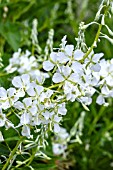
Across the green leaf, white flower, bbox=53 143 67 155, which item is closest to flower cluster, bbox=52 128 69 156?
white flower, bbox=53 143 67 155

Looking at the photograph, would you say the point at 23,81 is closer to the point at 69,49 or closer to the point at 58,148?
the point at 69,49

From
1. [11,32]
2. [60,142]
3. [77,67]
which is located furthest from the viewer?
[11,32]

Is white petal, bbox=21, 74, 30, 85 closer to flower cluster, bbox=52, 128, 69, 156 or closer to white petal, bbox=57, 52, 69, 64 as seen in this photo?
white petal, bbox=57, 52, 69, 64

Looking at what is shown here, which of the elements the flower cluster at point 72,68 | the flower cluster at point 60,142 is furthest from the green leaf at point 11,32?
the flower cluster at point 72,68

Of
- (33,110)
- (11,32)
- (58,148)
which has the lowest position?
(58,148)

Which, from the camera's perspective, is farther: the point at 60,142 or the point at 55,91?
the point at 60,142

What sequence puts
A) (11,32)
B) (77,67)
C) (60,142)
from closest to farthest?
(77,67) < (60,142) < (11,32)

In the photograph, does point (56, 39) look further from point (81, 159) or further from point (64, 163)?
point (64, 163)

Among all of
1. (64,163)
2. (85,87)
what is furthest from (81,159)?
(85,87)

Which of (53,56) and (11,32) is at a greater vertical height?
(11,32)

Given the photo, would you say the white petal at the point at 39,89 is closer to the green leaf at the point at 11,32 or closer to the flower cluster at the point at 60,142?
the flower cluster at the point at 60,142

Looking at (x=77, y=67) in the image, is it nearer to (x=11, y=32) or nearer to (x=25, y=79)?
(x=25, y=79)

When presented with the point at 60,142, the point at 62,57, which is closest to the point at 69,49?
the point at 62,57
